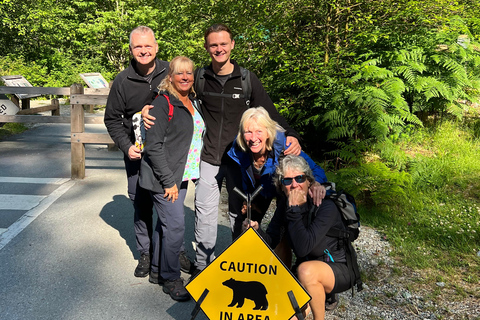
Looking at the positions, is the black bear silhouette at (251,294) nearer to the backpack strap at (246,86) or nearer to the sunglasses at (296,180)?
the sunglasses at (296,180)

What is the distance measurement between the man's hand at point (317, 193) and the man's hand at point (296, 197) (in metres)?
0.08

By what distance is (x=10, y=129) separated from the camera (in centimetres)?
1164

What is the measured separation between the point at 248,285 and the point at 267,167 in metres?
0.96

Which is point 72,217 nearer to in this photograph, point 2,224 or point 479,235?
point 2,224

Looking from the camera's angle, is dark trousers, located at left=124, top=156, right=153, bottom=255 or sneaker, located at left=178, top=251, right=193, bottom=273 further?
sneaker, located at left=178, top=251, right=193, bottom=273

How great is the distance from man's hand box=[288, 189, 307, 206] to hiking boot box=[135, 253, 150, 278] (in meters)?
1.91

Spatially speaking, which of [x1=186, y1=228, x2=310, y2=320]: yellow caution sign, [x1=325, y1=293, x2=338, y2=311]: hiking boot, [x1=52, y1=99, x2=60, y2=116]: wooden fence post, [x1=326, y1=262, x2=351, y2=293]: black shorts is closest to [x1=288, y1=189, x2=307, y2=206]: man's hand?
[x1=186, y1=228, x2=310, y2=320]: yellow caution sign

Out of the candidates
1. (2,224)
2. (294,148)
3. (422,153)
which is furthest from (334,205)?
(422,153)

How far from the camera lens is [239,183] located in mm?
3891

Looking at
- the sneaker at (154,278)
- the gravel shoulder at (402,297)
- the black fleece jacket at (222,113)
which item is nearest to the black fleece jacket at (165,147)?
the black fleece jacket at (222,113)

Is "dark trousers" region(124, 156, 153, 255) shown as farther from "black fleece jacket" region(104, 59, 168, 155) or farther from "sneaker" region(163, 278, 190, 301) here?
"sneaker" region(163, 278, 190, 301)

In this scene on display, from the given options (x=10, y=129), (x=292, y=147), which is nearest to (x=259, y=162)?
(x=292, y=147)

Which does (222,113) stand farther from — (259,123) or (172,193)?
(172,193)

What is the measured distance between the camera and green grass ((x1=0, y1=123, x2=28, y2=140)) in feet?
36.5
